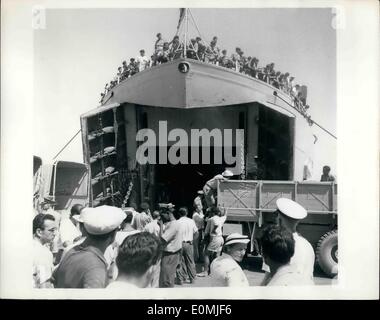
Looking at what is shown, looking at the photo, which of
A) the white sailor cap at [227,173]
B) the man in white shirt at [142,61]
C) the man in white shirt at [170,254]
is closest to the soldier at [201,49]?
the man in white shirt at [142,61]

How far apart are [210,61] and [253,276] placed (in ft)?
7.02

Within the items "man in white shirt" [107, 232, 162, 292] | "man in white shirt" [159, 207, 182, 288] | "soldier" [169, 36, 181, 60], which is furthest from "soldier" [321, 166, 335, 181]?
"man in white shirt" [107, 232, 162, 292]

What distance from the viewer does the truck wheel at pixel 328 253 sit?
14.0ft

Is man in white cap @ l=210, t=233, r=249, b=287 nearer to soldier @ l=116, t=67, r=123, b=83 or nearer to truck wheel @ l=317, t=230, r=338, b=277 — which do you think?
truck wheel @ l=317, t=230, r=338, b=277

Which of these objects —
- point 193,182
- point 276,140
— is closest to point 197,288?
point 193,182

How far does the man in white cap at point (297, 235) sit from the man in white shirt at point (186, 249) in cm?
71

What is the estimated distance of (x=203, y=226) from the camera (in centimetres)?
432

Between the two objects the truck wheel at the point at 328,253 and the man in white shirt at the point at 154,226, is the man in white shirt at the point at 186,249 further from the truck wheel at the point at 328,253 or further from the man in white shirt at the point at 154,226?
the truck wheel at the point at 328,253

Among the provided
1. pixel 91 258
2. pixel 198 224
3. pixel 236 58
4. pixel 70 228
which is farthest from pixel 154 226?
pixel 236 58

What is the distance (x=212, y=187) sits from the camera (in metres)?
4.34

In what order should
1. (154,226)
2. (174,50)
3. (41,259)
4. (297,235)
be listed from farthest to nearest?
(174,50), (154,226), (41,259), (297,235)

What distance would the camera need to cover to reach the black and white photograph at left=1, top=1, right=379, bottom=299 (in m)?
4.25

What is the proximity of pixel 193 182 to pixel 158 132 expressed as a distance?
59cm

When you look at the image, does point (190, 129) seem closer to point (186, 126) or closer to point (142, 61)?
point (186, 126)
